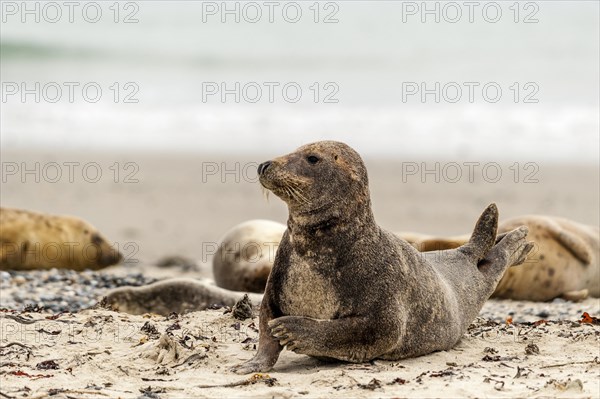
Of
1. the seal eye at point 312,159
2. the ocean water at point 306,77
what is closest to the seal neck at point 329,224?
the seal eye at point 312,159

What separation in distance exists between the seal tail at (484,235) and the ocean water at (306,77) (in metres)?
11.8

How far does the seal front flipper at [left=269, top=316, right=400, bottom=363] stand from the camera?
5.19 meters

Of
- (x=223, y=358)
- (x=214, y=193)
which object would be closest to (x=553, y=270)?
(x=223, y=358)

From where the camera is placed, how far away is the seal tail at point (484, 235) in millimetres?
6559

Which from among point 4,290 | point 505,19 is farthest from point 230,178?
point 505,19

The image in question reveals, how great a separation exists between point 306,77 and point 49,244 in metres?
16.7

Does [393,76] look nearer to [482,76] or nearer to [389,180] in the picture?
[482,76]

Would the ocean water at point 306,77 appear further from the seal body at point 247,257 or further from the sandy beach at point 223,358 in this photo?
the seal body at point 247,257

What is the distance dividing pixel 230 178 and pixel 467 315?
36.1 feet

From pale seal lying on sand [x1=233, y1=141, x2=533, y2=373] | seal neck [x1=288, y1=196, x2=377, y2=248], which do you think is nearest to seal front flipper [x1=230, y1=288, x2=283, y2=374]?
pale seal lying on sand [x1=233, y1=141, x2=533, y2=373]

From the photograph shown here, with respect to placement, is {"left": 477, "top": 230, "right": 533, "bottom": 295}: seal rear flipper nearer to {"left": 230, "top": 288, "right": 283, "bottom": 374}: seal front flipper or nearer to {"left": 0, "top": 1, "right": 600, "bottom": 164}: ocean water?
{"left": 230, "top": 288, "right": 283, "bottom": 374}: seal front flipper

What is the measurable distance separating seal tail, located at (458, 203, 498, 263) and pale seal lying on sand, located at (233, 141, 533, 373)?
1.02 metres

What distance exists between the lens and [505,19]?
31969mm

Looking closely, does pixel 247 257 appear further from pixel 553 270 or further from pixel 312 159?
pixel 312 159
